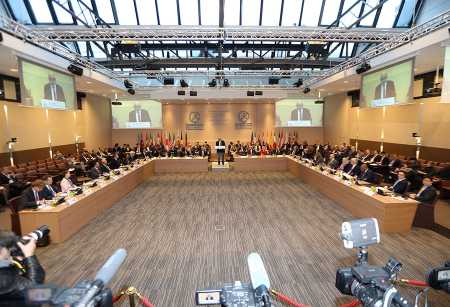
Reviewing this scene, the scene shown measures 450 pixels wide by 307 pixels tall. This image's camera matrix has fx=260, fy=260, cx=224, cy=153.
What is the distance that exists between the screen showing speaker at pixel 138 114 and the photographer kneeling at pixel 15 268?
47.7ft

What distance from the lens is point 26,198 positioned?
5062 mm

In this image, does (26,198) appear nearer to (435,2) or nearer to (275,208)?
(275,208)

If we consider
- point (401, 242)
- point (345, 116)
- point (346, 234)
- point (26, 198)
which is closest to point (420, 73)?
point (345, 116)

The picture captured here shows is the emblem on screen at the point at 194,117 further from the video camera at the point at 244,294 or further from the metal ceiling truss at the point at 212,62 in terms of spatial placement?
the video camera at the point at 244,294

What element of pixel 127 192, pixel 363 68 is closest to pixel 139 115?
pixel 127 192

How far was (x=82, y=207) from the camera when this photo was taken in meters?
5.56

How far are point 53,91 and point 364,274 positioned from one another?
8336mm

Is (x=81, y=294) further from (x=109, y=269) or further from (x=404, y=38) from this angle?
(x=404, y=38)

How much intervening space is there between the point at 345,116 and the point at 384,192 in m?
10.6

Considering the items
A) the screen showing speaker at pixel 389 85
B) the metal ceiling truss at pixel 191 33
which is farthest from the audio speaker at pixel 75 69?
the screen showing speaker at pixel 389 85

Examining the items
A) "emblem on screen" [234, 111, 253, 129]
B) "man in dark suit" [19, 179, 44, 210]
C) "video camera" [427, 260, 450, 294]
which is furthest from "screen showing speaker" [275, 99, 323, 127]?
"video camera" [427, 260, 450, 294]

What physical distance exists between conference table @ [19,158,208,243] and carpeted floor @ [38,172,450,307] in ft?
0.69

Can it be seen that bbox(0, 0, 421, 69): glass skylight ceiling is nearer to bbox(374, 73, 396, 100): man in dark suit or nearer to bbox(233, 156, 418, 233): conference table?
bbox(374, 73, 396, 100): man in dark suit

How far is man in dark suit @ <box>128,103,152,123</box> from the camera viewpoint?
1588 cm
